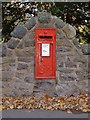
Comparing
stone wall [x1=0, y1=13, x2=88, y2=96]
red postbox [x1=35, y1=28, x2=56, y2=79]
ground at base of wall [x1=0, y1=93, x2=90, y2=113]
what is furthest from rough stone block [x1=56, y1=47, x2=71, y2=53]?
ground at base of wall [x1=0, y1=93, x2=90, y2=113]

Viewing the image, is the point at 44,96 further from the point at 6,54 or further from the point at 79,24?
the point at 79,24

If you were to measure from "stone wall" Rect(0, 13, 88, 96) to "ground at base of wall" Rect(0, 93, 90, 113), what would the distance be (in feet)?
0.65

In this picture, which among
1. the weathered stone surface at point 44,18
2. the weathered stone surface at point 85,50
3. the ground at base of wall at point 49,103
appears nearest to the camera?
the ground at base of wall at point 49,103

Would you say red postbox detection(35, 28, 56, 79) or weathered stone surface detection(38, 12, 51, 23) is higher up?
weathered stone surface detection(38, 12, 51, 23)

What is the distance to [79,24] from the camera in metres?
12.4

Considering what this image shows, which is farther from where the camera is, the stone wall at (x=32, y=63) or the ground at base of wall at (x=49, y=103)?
the stone wall at (x=32, y=63)

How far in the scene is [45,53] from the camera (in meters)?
8.20

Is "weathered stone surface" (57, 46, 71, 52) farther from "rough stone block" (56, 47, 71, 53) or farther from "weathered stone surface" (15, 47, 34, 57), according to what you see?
"weathered stone surface" (15, 47, 34, 57)

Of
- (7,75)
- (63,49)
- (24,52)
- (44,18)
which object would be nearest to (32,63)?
(24,52)

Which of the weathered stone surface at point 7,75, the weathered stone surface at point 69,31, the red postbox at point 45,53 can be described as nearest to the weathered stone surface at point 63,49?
the red postbox at point 45,53

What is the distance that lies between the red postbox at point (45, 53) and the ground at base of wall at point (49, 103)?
55cm

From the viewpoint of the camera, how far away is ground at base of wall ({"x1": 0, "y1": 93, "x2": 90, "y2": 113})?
7.23m

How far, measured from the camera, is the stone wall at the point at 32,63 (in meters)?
8.20

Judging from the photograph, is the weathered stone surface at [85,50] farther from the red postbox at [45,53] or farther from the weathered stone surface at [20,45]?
the weathered stone surface at [20,45]
